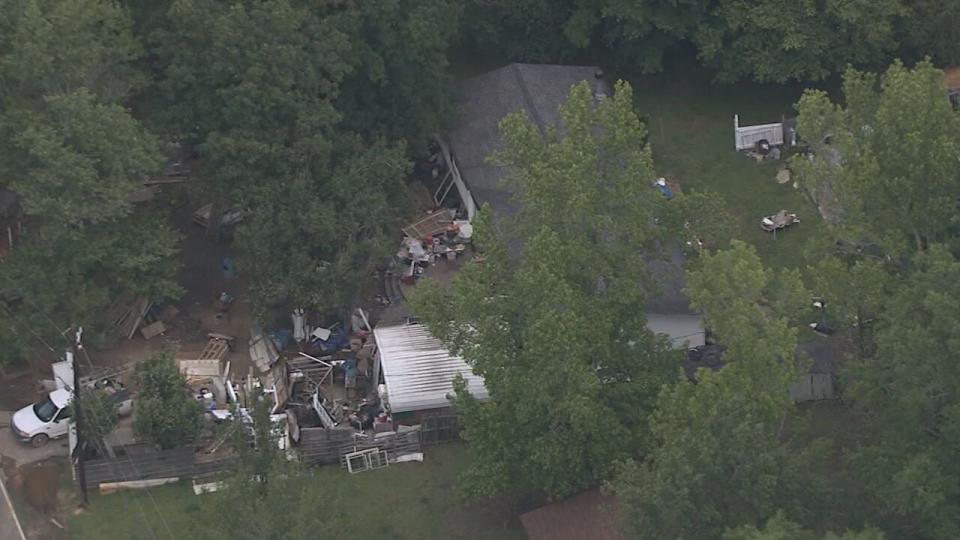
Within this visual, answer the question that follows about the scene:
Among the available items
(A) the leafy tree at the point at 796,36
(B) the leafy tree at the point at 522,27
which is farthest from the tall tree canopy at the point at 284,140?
(A) the leafy tree at the point at 796,36

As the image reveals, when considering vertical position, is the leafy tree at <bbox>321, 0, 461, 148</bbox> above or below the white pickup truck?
above

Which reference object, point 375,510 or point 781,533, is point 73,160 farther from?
point 781,533

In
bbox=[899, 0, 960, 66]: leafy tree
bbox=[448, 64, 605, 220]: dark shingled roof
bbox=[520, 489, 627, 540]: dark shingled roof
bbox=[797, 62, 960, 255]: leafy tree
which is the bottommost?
bbox=[520, 489, 627, 540]: dark shingled roof

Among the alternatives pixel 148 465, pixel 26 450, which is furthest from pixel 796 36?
pixel 26 450

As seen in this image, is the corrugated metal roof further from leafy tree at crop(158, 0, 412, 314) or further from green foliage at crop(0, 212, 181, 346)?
green foliage at crop(0, 212, 181, 346)

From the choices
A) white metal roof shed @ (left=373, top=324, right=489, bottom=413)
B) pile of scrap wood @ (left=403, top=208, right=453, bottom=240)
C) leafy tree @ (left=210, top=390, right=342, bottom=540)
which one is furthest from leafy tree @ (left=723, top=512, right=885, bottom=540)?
pile of scrap wood @ (left=403, top=208, right=453, bottom=240)

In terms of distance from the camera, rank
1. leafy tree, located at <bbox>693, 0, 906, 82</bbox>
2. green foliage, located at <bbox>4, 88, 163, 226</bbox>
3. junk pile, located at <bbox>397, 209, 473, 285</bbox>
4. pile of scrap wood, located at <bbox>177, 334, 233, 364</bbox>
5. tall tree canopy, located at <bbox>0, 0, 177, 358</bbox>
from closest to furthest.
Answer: green foliage, located at <bbox>4, 88, 163, 226</bbox>
tall tree canopy, located at <bbox>0, 0, 177, 358</bbox>
pile of scrap wood, located at <bbox>177, 334, 233, 364</bbox>
junk pile, located at <bbox>397, 209, 473, 285</bbox>
leafy tree, located at <bbox>693, 0, 906, 82</bbox>
